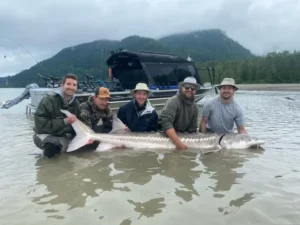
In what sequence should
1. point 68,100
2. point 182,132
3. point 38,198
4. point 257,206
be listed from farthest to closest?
point 182,132, point 68,100, point 38,198, point 257,206

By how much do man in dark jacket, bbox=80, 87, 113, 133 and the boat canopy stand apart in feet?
25.4

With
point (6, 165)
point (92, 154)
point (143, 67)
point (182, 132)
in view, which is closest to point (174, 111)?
point (182, 132)

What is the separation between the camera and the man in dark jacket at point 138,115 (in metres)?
5.79

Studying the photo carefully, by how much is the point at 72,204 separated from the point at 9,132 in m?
6.41

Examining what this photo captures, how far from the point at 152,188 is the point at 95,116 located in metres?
2.60

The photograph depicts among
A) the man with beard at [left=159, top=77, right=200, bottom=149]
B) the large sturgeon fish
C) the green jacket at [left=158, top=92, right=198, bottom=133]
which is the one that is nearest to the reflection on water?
the large sturgeon fish

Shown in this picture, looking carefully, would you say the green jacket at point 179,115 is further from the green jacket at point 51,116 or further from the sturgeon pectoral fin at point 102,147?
the green jacket at point 51,116

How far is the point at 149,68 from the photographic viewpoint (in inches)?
538

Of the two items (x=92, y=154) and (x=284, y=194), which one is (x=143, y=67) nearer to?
(x=92, y=154)

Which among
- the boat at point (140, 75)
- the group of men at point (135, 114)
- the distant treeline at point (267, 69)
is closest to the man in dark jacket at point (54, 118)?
the group of men at point (135, 114)

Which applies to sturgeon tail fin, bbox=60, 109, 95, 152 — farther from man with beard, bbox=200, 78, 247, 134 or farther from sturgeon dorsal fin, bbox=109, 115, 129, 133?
man with beard, bbox=200, 78, 247, 134

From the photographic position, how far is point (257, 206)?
291 centimetres

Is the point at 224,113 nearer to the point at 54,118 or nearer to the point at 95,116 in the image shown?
the point at 95,116

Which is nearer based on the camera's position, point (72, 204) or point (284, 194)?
point (72, 204)
